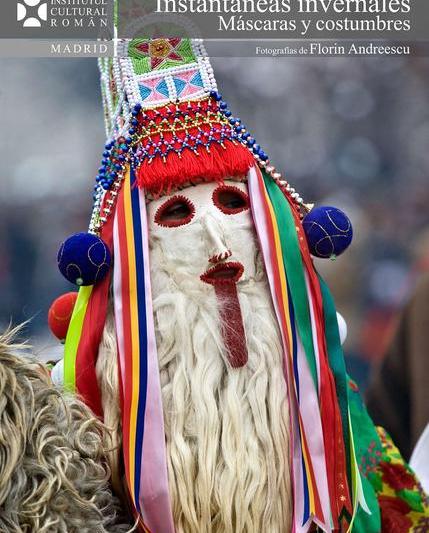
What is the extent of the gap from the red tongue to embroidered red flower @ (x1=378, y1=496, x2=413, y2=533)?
17.0 inches

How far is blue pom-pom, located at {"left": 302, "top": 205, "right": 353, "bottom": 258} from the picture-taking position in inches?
55.2

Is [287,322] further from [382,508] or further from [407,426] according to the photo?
[407,426]

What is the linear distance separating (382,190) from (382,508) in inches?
71.4

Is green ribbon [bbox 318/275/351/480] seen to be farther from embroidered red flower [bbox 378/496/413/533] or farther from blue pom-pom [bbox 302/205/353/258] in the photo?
embroidered red flower [bbox 378/496/413/533]

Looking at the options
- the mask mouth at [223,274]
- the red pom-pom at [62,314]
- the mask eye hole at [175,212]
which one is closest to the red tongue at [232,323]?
the mask mouth at [223,274]

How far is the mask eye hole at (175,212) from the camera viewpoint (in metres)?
1.40

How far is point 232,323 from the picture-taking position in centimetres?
137

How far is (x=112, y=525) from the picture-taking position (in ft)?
4.05

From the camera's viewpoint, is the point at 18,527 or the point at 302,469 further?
the point at 302,469

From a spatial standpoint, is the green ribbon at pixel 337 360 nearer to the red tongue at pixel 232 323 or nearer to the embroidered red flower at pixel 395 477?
the red tongue at pixel 232 323

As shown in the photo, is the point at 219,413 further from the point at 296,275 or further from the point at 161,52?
the point at 161,52

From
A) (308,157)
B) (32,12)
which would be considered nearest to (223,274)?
(32,12)

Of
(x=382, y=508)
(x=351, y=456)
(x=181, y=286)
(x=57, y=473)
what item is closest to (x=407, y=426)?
(x=382, y=508)

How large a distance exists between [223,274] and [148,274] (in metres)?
0.12
